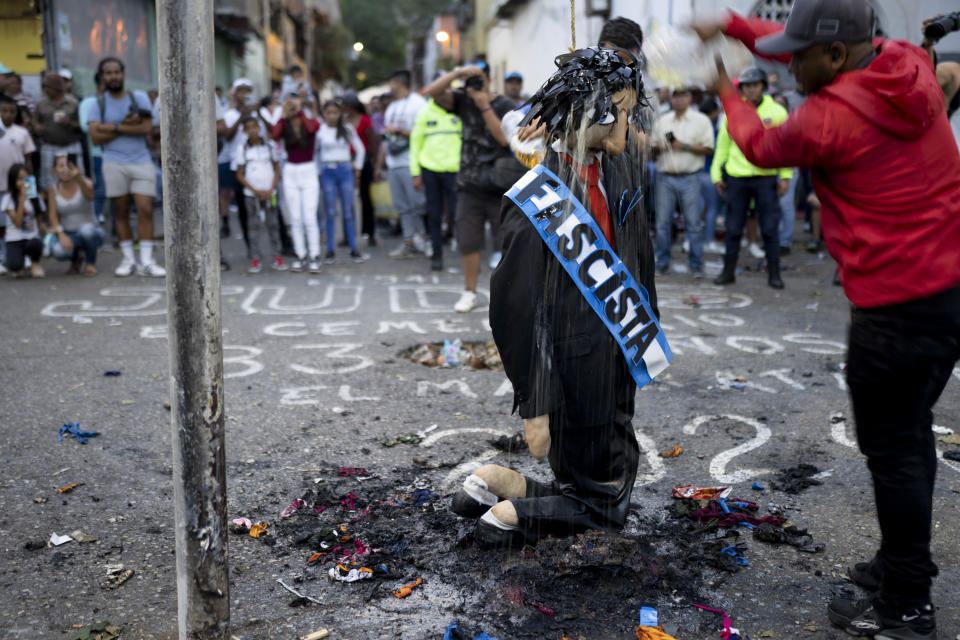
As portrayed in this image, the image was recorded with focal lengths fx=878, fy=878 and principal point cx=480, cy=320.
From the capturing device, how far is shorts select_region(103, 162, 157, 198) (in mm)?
8945

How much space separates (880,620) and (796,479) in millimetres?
1290

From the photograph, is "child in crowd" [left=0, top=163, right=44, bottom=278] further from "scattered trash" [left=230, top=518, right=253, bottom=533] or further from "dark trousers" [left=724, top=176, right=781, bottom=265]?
"dark trousers" [left=724, top=176, right=781, bottom=265]

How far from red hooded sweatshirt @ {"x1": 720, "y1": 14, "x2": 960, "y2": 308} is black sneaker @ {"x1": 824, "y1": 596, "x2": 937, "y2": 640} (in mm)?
915

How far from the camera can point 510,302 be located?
2.81m

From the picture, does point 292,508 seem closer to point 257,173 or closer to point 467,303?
point 467,303

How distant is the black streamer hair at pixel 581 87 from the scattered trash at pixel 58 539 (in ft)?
7.47

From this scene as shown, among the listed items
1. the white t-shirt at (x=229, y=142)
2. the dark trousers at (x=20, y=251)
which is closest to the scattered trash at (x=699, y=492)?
the dark trousers at (x=20, y=251)

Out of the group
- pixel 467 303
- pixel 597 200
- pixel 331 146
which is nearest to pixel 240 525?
pixel 597 200

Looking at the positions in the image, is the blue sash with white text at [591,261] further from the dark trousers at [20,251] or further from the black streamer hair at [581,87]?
the dark trousers at [20,251]

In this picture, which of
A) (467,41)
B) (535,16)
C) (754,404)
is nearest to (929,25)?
(754,404)

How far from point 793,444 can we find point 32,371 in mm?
4653

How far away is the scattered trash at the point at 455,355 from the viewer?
5.89 metres

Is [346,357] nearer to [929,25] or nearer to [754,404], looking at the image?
[754,404]

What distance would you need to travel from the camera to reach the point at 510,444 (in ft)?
14.1
